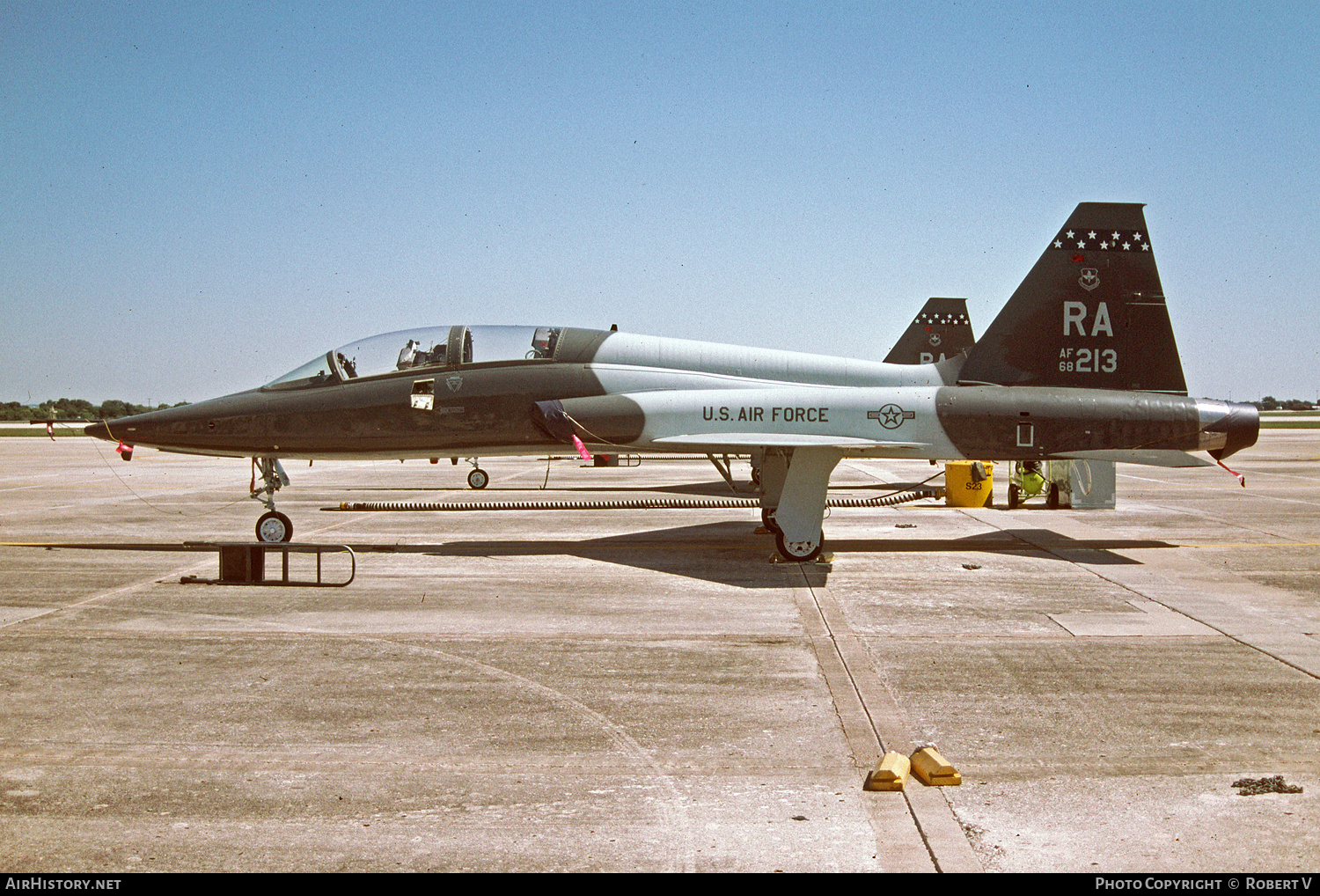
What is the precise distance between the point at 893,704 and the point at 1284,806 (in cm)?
245

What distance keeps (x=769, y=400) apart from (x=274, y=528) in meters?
7.35

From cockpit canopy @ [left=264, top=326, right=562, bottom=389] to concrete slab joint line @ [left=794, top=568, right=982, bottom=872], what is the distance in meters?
5.97

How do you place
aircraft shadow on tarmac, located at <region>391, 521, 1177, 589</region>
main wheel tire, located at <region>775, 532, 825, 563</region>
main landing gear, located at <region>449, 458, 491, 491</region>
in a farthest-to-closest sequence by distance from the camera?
1. main landing gear, located at <region>449, 458, 491, 491</region>
2. main wheel tire, located at <region>775, 532, 825, 563</region>
3. aircraft shadow on tarmac, located at <region>391, 521, 1177, 589</region>

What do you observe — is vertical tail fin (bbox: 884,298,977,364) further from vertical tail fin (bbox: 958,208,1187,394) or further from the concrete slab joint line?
the concrete slab joint line

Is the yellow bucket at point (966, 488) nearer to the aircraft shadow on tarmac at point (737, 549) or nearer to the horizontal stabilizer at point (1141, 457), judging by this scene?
the aircraft shadow on tarmac at point (737, 549)

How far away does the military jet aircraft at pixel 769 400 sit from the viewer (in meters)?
13.5

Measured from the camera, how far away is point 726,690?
7.22 m

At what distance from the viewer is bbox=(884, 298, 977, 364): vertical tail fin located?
89.5ft

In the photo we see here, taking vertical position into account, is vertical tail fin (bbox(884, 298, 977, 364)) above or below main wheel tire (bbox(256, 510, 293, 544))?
above

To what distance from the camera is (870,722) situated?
6.45 meters

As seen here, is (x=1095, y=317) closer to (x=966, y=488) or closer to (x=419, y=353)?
(x=966, y=488)

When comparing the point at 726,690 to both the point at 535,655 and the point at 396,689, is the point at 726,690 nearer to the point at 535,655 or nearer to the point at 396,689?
the point at 535,655

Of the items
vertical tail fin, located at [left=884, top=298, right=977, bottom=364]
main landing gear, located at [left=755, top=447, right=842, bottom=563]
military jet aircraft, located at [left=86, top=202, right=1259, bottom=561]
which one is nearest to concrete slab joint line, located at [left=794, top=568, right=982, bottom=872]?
main landing gear, located at [left=755, top=447, right=842, bottom=563]
